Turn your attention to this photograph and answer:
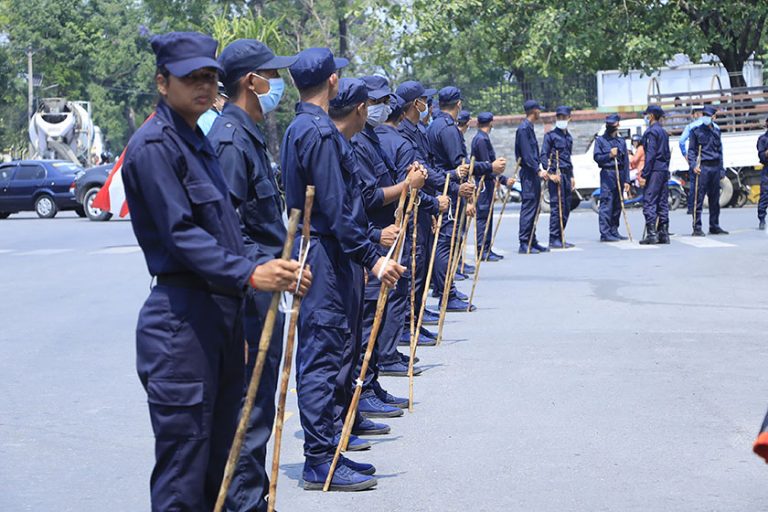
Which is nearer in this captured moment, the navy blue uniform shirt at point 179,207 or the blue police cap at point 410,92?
the navy blue uniform shirt at point 179,207

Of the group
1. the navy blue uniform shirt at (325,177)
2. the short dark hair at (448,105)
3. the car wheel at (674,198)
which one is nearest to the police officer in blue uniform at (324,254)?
the navy blue uniform shirt at (325,177)

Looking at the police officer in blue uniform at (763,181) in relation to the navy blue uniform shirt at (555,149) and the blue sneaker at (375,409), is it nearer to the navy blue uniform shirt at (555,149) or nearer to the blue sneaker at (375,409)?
the navy blue uniform shirt at (555,149)

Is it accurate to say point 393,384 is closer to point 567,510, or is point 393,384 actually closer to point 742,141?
point 567,510

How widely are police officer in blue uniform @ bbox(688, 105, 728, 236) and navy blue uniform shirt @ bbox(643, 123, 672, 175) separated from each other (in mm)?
1134

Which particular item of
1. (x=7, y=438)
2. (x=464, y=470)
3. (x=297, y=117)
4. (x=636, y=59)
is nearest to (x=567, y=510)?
(x=464, y=470)

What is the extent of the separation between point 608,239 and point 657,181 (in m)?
1.32

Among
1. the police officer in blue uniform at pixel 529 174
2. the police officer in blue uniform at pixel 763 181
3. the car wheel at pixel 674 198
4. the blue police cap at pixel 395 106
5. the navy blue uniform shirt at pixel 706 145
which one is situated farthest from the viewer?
the car wheel at pixel 674 198

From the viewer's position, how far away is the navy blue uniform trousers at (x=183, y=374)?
4.34 metres

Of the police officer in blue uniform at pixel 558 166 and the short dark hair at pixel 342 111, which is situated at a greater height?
the short dark hair at pixel 342 111

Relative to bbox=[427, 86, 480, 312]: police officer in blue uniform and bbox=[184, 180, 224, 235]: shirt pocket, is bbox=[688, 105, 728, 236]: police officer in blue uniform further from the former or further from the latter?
bbox=[184, 180, 224, 235]: shirt pocket

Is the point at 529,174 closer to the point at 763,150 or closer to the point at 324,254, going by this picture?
the point at 763,150

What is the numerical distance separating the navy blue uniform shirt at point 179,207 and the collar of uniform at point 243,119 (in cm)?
110

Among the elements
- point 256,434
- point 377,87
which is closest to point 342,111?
point 377,87

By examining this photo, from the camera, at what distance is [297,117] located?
21.7 ft
